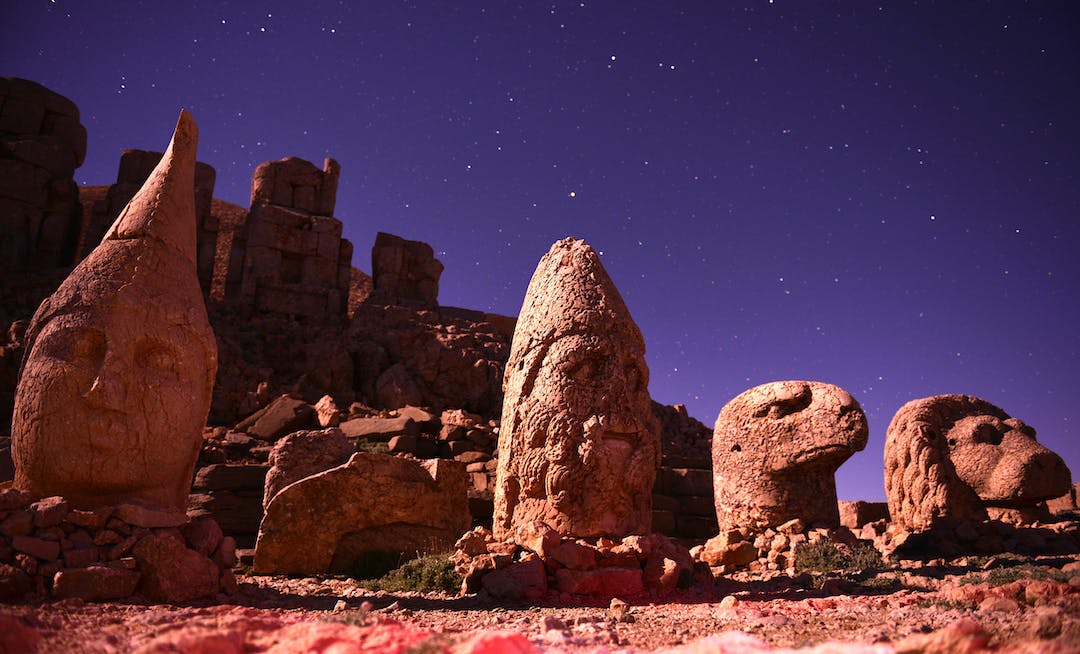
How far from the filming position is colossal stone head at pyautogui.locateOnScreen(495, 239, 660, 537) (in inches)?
225

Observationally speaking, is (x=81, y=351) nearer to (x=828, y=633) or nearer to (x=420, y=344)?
(x=828, y=633)

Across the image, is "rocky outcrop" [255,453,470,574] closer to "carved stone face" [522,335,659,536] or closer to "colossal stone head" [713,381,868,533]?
"carved stone face" [522,335,659,536]

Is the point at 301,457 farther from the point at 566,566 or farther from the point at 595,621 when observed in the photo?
the point at 595,621

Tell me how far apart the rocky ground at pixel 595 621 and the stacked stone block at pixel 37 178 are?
22318mm

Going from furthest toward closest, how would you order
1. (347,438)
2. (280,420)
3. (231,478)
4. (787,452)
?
(280,420), (347,438), (231,478), (787,452)

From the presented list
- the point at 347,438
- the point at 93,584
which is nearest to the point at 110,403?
the point at 93,584

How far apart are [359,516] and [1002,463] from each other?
A: 28.9ft

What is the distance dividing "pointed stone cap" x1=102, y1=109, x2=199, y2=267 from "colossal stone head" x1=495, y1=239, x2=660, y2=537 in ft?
9.76

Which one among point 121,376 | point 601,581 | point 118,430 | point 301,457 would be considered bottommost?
point 601,581

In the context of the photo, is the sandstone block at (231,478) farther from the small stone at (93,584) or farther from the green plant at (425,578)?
the small stone at (93,584)

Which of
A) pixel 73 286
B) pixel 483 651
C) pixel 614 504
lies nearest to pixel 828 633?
pixel 483 651

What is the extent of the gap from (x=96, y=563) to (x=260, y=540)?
3142 mm

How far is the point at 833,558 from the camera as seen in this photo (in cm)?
736

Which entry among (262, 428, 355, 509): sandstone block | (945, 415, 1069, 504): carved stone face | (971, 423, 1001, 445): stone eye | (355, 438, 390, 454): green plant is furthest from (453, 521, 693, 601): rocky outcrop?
(971, 423, 1001, 445): stone eye
